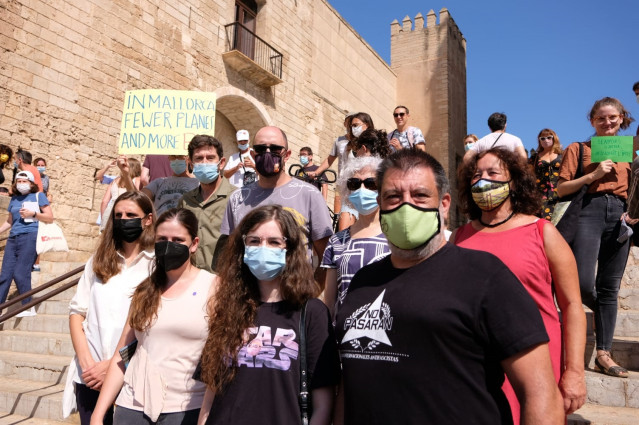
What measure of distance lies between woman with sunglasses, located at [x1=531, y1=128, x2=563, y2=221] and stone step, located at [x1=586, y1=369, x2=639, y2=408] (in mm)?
1854

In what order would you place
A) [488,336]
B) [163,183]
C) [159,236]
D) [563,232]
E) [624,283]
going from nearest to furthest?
[488,336], [159,236], [563,232], [163,183], [624,283]

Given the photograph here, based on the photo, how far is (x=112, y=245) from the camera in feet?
9.02

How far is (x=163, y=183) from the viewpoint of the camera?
13.8ft

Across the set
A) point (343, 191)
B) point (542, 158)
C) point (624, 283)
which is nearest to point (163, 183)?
point (343, 191)

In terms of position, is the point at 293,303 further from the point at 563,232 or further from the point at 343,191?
the point at 563,232

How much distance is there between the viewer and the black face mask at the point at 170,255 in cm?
233

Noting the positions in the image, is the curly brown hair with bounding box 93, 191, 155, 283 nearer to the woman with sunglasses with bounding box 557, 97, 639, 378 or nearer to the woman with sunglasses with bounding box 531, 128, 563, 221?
the woman with sunglasses with bounding box 557, 97, 639, 378

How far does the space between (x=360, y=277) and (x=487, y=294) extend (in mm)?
464

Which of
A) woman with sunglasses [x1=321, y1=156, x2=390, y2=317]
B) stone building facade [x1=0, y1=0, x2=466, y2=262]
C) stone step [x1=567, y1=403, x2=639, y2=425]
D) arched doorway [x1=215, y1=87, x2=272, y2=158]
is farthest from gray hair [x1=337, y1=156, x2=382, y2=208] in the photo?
A: arched doorway [x1=215, y1=87, x2=272, y2=158]

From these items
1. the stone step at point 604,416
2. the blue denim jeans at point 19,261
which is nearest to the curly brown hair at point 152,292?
the stone step at point 604,416

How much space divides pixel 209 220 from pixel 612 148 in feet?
9.40

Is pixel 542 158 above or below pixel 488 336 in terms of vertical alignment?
above

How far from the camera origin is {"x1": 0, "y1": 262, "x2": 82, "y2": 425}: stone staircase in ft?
13.0

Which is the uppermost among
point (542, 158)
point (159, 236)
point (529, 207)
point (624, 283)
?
point (542, 158)
